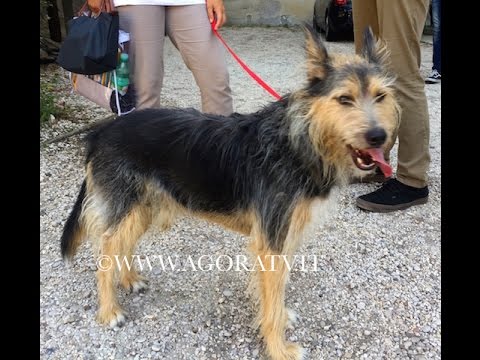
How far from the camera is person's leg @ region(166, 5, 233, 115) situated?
3.40 m

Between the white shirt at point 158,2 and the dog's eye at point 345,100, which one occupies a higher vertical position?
the white shirt at point 158,2

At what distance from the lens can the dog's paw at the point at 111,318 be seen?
293 cm

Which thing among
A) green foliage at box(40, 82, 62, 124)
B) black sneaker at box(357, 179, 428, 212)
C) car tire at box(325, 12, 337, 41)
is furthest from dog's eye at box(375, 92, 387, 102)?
car tire at box(325, 12, 337, 41)

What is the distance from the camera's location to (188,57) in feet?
11.6

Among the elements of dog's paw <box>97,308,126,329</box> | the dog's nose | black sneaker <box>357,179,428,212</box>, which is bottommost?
dog's paw <box>97,308,126,329</box>

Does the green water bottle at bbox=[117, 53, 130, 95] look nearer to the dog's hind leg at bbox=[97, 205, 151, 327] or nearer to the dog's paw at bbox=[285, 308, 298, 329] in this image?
the dog's hind leg at bbox=[97, 205, 151, 327]

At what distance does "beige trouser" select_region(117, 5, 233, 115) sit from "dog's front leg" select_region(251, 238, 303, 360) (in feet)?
4.69

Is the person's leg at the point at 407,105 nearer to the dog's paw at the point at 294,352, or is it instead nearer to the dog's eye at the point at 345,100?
the dog's eye at the point at 345,100

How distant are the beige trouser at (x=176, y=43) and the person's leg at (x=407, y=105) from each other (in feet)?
4.49

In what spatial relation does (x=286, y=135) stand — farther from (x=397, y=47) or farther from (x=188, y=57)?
(x=397, y=47)

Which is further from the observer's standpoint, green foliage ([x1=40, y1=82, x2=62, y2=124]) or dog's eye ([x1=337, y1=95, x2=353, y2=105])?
green foliage ([x1=40, y1=82, x2=62, y2=124])

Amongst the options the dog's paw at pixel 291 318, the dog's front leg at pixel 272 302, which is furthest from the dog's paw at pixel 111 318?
the dog's paw at pixel 291 318

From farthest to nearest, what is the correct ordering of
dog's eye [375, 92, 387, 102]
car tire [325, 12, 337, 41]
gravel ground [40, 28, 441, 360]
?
1. car tire [325, 12, 337, 41]
2. gravel ground [40, 28, 441, 360]
3. dog's eye [375, 92, 387, 102]
